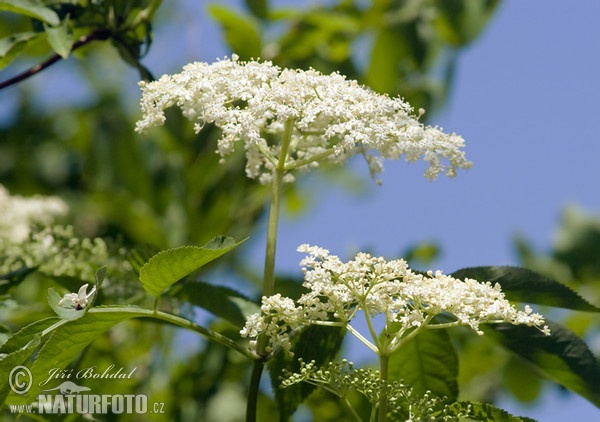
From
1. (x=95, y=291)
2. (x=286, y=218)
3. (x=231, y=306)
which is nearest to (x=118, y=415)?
(x=231, y=306)

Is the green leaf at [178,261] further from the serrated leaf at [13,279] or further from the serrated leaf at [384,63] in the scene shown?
the serrated leaf at [384,63]

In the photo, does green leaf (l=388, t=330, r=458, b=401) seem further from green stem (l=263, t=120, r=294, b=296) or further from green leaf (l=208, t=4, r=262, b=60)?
green leaf (l=208, t=4, r=262, b=60)

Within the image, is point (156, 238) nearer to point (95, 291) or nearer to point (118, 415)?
point (118, 415)

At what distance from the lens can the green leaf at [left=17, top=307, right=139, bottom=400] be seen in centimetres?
160

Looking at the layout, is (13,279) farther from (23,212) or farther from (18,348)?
(23,212)

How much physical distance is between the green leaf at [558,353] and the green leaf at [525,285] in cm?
7

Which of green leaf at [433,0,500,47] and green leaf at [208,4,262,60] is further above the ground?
green leaf at [433,0,500,47]

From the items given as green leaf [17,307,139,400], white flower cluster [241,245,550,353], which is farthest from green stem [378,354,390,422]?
green leaf [17,307,139,400]

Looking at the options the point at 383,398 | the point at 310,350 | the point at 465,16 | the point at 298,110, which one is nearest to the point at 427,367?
the point at 310,350

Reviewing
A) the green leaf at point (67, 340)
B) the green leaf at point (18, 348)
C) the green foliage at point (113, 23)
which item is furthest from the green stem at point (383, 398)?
the green foliage at point (113, 23)

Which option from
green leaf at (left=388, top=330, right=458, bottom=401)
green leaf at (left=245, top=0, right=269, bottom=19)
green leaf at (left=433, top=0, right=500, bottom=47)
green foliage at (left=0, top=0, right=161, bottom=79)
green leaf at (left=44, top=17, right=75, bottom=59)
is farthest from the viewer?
green leaf at (left=245, top=0, right=269, bottom=19)

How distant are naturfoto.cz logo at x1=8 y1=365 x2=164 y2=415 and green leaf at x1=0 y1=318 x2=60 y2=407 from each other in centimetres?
4

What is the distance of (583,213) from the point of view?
427 cm

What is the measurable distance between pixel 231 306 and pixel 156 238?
5.76 feet
